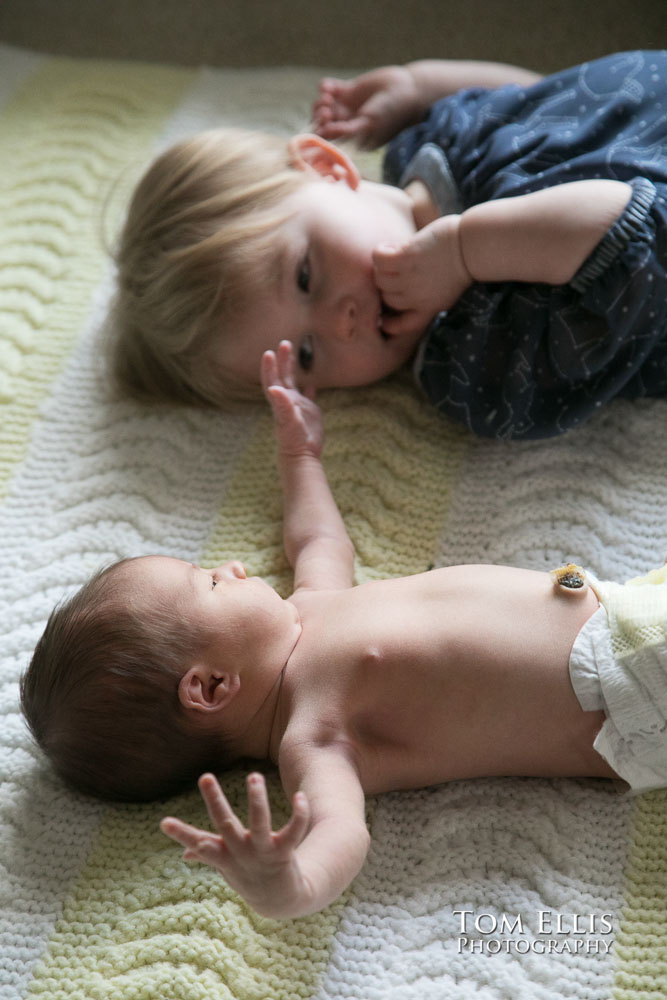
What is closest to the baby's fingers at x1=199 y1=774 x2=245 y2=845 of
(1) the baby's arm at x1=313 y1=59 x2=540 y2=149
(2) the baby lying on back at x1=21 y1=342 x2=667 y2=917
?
(2) the baby lying on back at x1=21 y1=342 x2=667 y2=917

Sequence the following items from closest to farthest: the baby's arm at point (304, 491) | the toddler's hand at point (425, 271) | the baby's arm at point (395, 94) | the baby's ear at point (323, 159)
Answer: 1. the baby's arm at point (304, 491)
2. the toddler's hand at point (425, 271)
3. the baby's ear at point (323, 159)
4. the baby's arm at point (395, 94)

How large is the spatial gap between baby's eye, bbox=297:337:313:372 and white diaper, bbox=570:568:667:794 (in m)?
0.57

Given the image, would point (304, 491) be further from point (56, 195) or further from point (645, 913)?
point (56, 195)

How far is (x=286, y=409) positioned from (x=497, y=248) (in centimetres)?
35

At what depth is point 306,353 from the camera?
142 cm

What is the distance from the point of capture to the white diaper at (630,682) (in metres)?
1.02

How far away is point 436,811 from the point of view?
43.3 inches

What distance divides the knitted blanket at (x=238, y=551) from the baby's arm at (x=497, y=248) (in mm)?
161

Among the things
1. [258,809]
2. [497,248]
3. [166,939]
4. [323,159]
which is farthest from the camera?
[323,159]

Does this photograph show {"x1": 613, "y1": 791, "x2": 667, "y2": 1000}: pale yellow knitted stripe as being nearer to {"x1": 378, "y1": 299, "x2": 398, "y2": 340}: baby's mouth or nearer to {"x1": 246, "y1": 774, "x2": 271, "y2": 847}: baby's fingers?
{"x1": 246, "y1": 774, "x2": 271, "y2": 847}: baby's fingers

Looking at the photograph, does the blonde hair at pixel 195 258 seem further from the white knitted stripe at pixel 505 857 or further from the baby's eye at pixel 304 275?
the white knitted stripe at pixel 505 857

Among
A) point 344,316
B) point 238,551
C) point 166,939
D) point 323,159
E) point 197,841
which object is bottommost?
point 166,939

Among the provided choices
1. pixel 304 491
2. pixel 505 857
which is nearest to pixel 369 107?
pixel 304 491

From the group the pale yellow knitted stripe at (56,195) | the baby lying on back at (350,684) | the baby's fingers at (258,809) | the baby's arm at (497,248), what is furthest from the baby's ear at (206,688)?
the baby's arm at (497,248)
